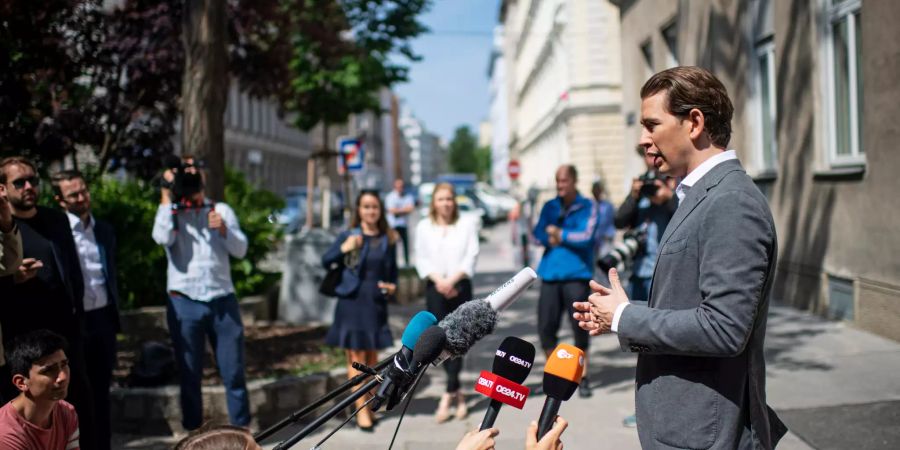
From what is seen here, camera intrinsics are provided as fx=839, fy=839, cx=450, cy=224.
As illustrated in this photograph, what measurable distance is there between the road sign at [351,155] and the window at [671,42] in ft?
21.4

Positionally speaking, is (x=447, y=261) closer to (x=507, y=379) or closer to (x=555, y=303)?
(x=555, y=303)

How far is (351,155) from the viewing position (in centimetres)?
1767

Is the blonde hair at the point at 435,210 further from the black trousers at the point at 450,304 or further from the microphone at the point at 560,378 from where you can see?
the microphone at the point at 560,378

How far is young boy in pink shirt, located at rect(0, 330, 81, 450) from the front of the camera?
11.9 feet

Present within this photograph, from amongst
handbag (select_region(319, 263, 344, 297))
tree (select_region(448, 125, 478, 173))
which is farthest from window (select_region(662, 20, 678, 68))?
tree (select_region(448, 125, 478, 173))

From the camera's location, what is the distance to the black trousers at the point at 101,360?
5121mm

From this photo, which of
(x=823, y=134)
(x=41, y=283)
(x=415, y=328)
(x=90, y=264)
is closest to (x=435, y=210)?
(x=90, y=264)

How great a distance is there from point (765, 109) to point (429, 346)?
10.0m

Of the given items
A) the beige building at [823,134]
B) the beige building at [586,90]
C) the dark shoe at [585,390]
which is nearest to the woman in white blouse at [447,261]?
the dark shoe at [585,390]

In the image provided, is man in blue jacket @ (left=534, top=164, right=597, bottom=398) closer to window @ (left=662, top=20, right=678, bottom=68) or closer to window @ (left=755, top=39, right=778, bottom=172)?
window @ (left=755, top=39, right=778, bottom=172)

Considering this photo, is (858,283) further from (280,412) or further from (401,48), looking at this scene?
(401,48)

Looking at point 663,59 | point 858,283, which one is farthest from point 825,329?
point 663,59

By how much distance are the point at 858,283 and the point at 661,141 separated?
22.5 ft

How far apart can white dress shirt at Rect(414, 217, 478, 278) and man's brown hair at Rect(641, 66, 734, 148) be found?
432 centimetres
